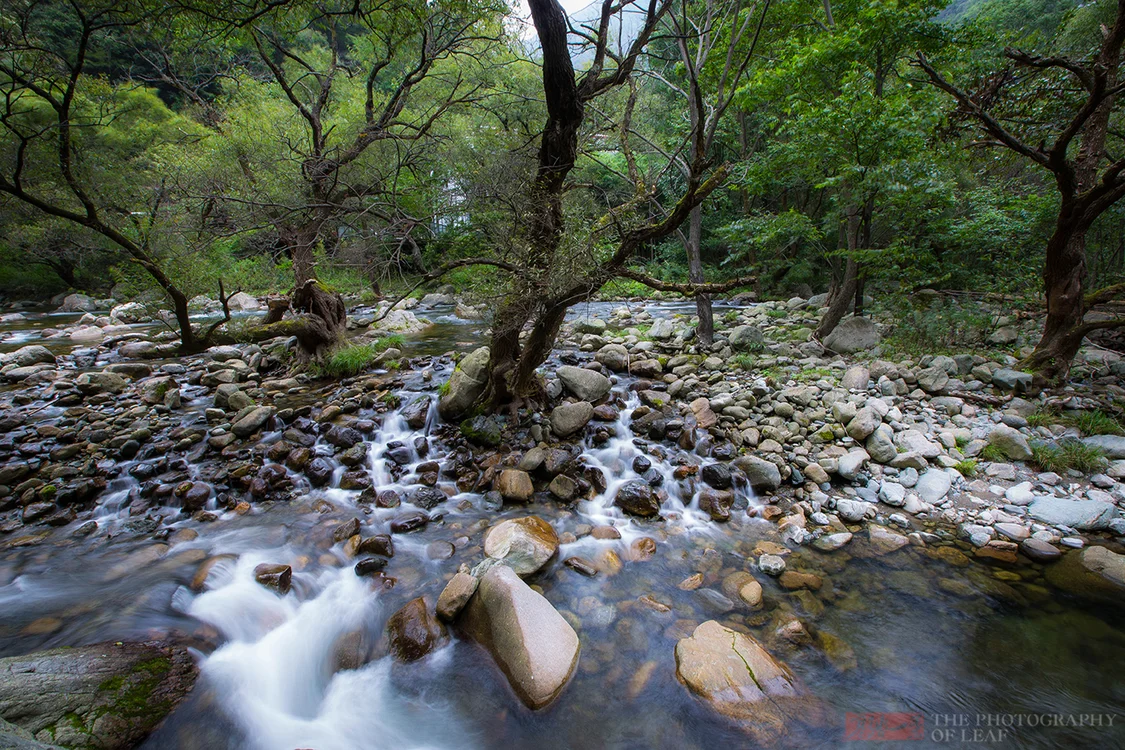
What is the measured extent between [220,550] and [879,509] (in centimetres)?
688

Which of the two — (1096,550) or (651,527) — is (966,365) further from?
(651,527)

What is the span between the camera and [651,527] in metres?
4.65

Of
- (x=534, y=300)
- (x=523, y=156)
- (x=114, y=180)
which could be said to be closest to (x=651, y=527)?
(x=534, y=300)

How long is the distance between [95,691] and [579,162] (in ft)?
27.2

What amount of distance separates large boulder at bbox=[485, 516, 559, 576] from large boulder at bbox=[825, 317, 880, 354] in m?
7.09

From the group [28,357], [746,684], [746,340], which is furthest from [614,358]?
[28,357]

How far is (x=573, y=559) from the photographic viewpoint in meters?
4.14

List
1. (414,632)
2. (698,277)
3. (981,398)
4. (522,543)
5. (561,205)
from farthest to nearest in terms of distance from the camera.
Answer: (698,277)
(981,398)
(561,205)
(522,543)
(414,632)

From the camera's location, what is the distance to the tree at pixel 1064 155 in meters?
5.14

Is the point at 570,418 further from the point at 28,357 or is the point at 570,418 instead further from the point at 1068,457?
the point at 28,357

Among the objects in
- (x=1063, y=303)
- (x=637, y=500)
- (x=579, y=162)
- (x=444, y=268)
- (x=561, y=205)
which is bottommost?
(x=637, y=500)

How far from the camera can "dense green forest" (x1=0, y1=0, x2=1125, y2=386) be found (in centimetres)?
475

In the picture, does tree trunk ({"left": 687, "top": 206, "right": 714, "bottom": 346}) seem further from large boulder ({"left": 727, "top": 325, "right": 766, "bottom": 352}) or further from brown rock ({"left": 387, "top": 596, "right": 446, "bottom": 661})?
brown rock ({"left": 387, "top": 596, "right": 446, "bottom": 661})

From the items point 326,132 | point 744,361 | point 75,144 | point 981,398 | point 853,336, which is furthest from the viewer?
point 326,132
